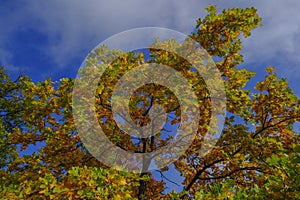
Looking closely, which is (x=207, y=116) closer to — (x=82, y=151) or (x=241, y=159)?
(x=241, y=159)

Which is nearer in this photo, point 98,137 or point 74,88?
point 74,88

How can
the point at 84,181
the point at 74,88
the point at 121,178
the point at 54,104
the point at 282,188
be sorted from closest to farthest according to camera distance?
the point at 282,188
the point at 84,181
the point at 121,178
the point at 74,88
the point at 54,104

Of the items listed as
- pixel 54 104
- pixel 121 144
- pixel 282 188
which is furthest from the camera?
pixel 121 144

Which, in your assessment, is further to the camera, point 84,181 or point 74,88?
point 74,88

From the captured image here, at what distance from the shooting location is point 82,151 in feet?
36.0

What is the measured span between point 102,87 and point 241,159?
4891 millimetres

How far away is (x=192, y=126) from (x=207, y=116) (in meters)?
0.76

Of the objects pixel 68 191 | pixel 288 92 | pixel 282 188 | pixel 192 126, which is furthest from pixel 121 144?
pixel 282 188

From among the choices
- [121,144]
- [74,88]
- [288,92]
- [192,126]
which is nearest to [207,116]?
[192,126]

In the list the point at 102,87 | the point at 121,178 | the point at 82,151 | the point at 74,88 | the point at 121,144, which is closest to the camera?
the point at 121,178

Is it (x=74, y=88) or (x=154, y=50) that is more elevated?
(x=154, y=50)

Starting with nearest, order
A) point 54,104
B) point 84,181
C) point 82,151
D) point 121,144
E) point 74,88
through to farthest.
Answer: point 84,181, point 74,88, point 54,104, point 82,151, point 121,144

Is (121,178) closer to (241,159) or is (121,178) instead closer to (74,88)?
(74,88)

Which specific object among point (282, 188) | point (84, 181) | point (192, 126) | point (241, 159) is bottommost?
point (282, 188)
